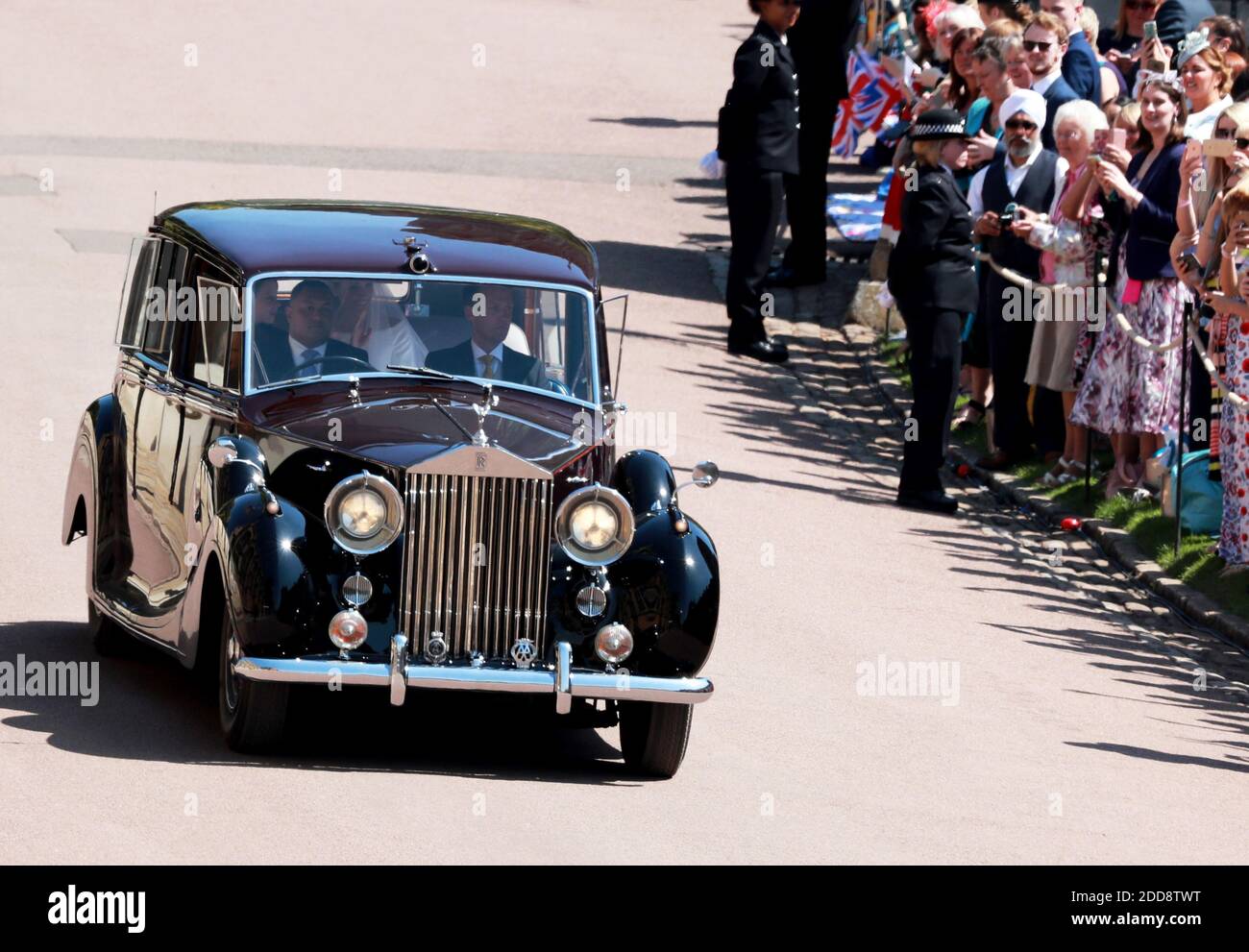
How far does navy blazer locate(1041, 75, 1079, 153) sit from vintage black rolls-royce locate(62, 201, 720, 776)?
6.40 m

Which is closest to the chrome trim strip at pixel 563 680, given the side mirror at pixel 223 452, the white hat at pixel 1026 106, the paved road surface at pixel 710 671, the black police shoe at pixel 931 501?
the paved road surface at pixel 710 671

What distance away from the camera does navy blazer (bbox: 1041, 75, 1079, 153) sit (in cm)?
1559

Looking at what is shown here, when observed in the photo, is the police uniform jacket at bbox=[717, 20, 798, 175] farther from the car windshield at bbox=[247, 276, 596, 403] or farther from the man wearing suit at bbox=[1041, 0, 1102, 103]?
the car windshield at bbox=[247, 276, 596, 403]

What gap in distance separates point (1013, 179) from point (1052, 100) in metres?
1.05

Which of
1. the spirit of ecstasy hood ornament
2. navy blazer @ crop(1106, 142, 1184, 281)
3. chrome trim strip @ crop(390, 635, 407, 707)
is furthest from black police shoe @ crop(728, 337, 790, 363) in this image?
chrome trim strip @ crop(390, 635, 407, 707)

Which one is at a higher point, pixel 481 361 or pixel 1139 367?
pixel 481 361

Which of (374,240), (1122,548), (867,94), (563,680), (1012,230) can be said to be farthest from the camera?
(867,94)

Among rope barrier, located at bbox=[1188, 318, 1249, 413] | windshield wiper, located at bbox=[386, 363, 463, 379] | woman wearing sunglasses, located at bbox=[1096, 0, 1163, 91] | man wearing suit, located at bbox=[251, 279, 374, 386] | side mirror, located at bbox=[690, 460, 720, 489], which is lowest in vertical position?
side mirror, located at bbox=[690, 460, 720, 489]

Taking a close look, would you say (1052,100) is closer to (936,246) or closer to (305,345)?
(936,246)

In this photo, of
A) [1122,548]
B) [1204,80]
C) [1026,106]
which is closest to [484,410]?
[1122,548]

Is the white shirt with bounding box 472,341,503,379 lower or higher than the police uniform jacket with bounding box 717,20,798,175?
lower

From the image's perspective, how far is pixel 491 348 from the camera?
9.41m

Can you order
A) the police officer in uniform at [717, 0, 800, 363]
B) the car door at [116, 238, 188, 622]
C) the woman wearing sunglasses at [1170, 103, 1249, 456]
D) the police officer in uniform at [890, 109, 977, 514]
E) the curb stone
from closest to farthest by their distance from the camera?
1. the car door at [116, 238, 188, 622]
2. the curb stone
3. the woman wearing sunglasses at [1170, 103, 1249, 456]
4. the police officer in uniform at [890, 109, 977, 514]
5. the police officer in uniform at [717, 0, 800, 363]

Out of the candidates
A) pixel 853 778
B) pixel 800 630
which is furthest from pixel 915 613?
pixel 853 778
